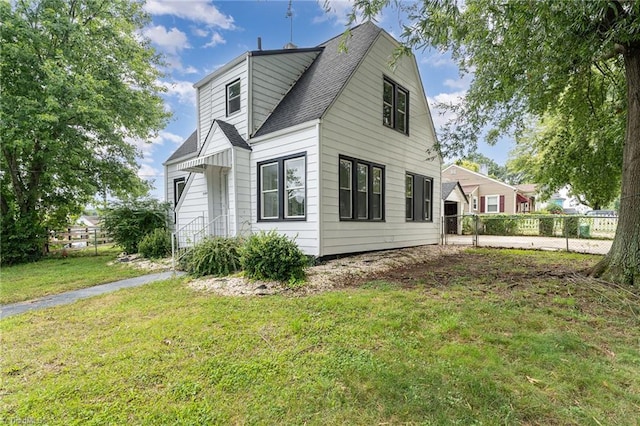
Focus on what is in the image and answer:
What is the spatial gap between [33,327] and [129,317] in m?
1.12

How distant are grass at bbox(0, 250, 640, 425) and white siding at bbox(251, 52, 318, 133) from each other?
5.90m

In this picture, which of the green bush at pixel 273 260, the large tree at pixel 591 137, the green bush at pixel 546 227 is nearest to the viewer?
the green bush at pixel 273 260

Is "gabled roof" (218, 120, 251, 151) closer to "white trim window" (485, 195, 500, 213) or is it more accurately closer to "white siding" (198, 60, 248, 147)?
"white siding" (198, 60, 248, 147)

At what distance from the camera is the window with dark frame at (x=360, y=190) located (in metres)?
7.82

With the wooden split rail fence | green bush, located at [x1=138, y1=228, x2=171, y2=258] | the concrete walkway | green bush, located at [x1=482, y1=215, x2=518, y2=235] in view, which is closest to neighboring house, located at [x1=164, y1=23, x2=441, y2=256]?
green bush, located at [x1=138, y1=228, x2=171, y2=258]

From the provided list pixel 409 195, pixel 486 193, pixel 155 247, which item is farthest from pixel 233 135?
pixel 486 193

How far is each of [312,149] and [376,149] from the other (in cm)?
261

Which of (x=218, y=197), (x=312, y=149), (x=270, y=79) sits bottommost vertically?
(x=218, y=197)

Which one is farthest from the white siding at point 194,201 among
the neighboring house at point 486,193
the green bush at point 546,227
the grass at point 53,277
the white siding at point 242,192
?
the neighboring house at point 486,193

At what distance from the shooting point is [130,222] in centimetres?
1055

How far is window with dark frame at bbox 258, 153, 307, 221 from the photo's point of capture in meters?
7.45

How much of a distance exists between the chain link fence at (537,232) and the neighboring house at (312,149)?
17.2 ft

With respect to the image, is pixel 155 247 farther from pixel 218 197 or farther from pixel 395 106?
pixel 395 106

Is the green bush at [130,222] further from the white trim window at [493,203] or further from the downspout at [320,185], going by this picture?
the white trim window at [493,203]
